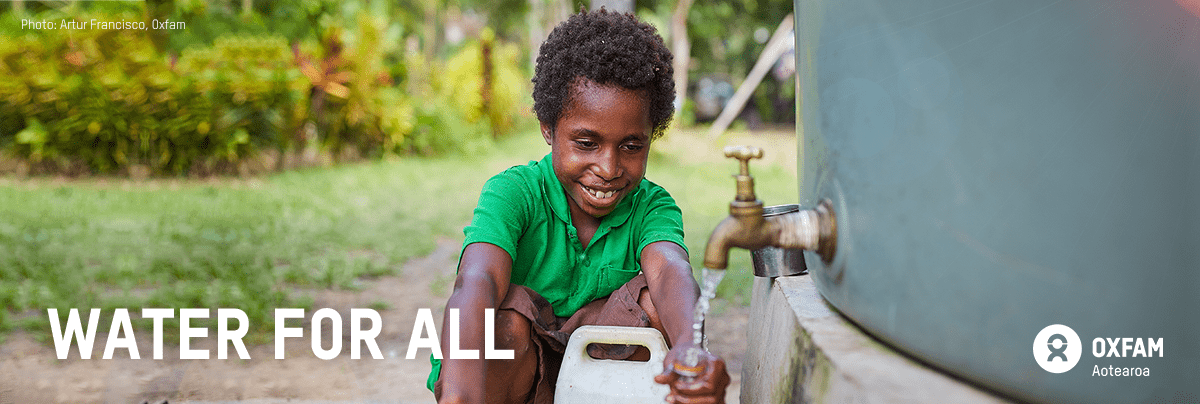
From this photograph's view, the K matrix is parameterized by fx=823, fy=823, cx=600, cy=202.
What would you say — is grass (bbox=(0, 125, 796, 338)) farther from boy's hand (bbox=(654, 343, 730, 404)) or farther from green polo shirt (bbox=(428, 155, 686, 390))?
boy's hand (bbox=(654, 343, 730, 404))

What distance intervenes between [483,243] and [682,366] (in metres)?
0.51

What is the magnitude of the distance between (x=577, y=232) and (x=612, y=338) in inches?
12.5

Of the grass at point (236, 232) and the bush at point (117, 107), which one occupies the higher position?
the bush at point (117, 107)

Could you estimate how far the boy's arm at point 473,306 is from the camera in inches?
56.5

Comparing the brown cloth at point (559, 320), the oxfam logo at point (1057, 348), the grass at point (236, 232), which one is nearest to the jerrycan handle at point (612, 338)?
the brown cloth at point (559, 320)

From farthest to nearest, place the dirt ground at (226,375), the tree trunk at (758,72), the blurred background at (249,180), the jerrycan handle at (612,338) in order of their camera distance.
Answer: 1. the tree trunk at (758,72)
2. the blurred background at (249,180)
3. the dirt ground at (226,375)
4. the jerrycan handle at (612,338)

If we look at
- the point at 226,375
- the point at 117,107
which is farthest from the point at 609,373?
the point at 117,107

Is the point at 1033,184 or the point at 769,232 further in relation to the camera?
the point at 769,232

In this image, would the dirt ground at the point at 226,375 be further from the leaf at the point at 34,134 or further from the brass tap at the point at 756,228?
the leaf at the point at 34,134

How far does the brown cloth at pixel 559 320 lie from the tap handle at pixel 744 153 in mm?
610

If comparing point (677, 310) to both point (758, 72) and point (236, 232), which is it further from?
point (758, 72)

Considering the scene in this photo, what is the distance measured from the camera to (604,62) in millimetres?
1611

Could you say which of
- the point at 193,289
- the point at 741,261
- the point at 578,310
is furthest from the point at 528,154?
the point at 578,310

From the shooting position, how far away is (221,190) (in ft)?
21.0
